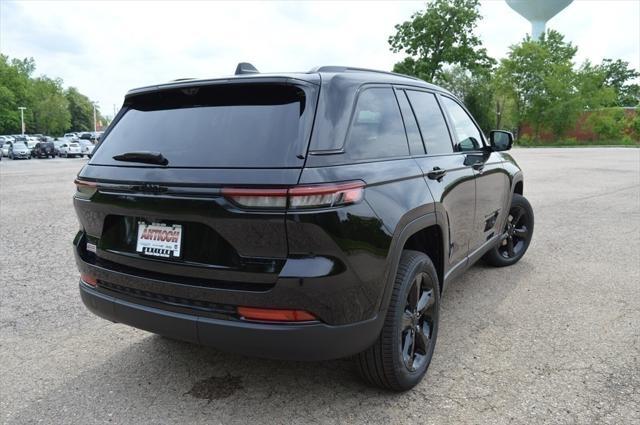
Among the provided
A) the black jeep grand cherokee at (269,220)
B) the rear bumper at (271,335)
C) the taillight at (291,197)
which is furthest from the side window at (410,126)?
the rear bumper at (271,335)

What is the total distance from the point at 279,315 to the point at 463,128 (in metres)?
2.58

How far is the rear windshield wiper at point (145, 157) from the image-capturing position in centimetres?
256

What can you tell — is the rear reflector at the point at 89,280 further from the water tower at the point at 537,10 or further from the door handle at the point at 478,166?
the water tower at the point at 537,10

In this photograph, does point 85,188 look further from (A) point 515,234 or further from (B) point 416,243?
(A) point 515,234

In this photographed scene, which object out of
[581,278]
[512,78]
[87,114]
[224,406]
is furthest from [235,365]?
[87,114]

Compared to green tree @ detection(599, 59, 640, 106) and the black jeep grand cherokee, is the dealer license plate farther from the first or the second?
green tree @ detection(599, 59, 640, 106)

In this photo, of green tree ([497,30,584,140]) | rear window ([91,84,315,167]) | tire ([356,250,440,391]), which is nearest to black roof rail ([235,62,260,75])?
rear window ([91,84,315,167])

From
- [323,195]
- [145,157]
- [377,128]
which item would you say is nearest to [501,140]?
[377,128]

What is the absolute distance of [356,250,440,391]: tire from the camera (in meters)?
2.65

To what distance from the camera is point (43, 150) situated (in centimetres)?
4081

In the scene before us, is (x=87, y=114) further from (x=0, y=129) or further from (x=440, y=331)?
(x=440, y=331)

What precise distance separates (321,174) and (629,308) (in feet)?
10.8

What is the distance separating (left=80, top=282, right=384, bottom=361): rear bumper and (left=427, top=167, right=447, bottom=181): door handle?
105 cm

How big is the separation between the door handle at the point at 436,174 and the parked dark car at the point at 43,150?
4386 centimetres
